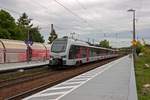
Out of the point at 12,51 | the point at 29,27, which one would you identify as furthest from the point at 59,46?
the point at 29,27

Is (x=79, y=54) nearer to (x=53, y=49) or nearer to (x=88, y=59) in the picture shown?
(x=53, y=49)

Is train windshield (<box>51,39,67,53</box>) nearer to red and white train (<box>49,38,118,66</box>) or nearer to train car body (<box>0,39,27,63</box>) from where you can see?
red and white train (<box>49,38,118,66</box>)

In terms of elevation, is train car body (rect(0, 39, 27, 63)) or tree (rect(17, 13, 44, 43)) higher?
tree (rect(17, 13, 44, 43))

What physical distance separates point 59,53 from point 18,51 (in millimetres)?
10530

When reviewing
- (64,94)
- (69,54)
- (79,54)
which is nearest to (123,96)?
(64,94)

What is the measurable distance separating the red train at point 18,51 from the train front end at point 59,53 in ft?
20.8

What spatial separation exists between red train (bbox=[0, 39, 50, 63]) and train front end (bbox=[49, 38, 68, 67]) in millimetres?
6343

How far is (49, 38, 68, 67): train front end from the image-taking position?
33.6 meters

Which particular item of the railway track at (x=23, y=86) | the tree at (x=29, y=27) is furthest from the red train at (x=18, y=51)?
the tree at (x=29, y=27)

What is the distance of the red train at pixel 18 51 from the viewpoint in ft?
125

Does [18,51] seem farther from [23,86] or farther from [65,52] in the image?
[23,86]

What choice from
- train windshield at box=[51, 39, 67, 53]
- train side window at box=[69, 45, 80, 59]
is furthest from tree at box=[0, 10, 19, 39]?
train windshield at box=[51, 39, 67, 53]

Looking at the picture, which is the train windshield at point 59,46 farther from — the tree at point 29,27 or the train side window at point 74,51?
the tree at point 29,27

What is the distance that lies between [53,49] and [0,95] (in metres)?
20.0
